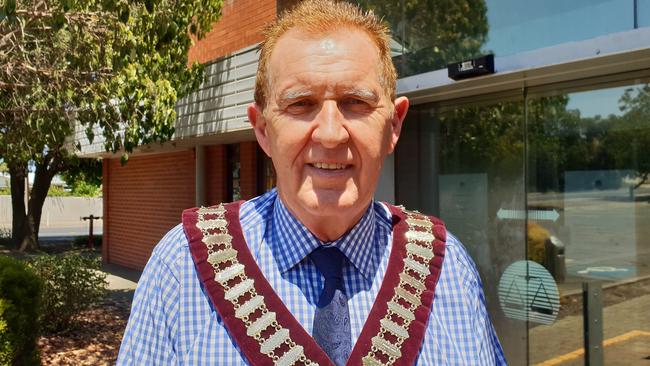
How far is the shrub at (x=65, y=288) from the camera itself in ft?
25.1

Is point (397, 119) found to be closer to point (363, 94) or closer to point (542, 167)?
point (363, 94)

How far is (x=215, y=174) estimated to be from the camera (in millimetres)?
11203

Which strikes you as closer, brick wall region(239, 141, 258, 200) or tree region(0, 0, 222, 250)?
tree region(0, 0, 222, 250)

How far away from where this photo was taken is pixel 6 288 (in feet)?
17.6

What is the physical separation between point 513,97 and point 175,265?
4687 mm

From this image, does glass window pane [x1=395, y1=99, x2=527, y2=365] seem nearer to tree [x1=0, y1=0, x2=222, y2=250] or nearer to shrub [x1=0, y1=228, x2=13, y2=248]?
tree [x1=0, y1=0, x2=222, y2=250]

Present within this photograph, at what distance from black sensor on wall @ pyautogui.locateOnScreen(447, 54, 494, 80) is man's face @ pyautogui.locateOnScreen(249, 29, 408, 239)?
12.5ft

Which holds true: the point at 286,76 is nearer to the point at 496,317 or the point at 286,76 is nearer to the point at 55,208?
the point at 496,317

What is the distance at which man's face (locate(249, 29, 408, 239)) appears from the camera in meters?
1.41

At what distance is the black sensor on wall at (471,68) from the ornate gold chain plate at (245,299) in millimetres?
3941

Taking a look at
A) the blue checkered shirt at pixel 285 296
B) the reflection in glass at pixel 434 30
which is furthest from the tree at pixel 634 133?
the blue checkered shirt at pixel 285 296

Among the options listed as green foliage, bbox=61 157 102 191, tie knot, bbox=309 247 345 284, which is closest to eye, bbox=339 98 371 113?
tie knot, bbox=309 247 345 284

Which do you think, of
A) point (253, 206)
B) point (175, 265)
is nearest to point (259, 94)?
point (253, 206)

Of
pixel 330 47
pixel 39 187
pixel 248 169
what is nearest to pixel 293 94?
pixel 330 47
